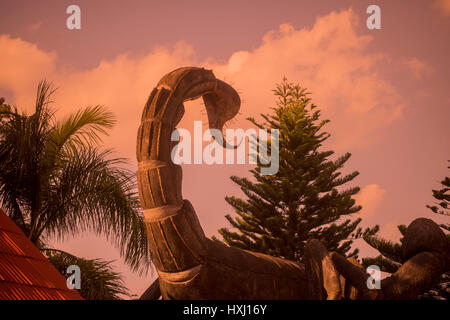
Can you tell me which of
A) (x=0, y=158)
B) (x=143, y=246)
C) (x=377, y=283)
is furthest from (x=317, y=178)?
(x=377, y=283)

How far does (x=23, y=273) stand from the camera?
12.1 feet

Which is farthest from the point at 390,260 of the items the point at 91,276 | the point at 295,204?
the point at 91,276

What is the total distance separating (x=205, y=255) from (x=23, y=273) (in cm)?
158

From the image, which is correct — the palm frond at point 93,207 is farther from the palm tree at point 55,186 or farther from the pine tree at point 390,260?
the pine tree at point 390,260

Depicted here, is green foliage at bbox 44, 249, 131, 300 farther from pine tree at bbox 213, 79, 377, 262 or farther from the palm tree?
pine tree at bbox 213, 79, 377, 262

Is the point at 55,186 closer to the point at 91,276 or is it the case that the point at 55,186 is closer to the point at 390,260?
the point at 91,276

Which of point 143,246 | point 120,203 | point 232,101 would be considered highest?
point 232,101

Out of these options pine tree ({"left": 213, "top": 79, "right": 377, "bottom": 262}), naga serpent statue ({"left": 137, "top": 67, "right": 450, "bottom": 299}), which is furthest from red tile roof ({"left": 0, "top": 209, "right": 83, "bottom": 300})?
pine tree ({"left": 213, "top": 79, "right": 377, "bottom": 262})

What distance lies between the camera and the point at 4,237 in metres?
4.02

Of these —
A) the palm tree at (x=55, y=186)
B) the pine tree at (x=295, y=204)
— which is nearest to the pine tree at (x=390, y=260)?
the pine tree at (x=295, y=204)

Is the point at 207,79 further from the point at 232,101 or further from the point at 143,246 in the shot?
the point at 143,246

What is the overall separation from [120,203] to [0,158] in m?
2.12
